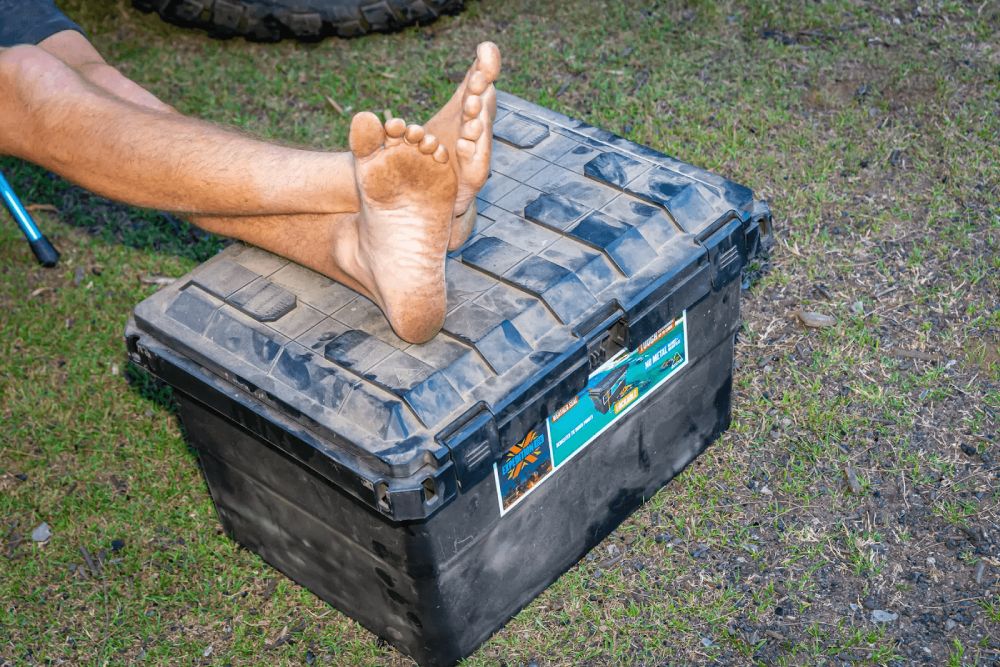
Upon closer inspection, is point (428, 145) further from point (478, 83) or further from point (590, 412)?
point (590, 412)

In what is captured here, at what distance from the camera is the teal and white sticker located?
2.44m

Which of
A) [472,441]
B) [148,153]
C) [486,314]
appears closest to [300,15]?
[148,153]

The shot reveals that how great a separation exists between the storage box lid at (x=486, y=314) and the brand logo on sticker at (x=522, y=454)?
6 centimetres

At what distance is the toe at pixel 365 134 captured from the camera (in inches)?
81.9

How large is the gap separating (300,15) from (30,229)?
140cm

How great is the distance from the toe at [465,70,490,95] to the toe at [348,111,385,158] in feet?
0.70

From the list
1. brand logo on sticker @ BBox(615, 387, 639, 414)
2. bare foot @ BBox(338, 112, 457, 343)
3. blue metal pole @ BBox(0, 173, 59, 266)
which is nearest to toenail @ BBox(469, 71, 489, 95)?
bare foot @ BBox(338, 112, 457, 343)

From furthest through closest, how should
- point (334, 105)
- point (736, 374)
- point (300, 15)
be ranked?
point (300, 15) < point (334, 105) < point (736, 374)

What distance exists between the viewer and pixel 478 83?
2.23 metres

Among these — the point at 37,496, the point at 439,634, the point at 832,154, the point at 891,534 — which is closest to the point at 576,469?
the point at 439,634

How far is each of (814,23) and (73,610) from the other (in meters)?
3.23

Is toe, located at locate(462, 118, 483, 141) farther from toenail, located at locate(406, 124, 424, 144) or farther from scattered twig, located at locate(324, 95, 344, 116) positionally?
scattered twig, located at locate(324, 95, 344, 116)

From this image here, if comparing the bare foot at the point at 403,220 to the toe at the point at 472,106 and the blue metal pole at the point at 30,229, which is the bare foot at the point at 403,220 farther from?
the blue metal pole at the point at 30,229

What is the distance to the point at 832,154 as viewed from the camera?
3908 mm
